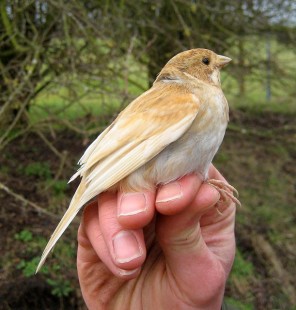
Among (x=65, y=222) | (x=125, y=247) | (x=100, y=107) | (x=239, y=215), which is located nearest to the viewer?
(x=125, y=247)

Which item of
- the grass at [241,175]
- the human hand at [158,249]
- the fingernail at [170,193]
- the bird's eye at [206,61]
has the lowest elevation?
the grass at [241,175]

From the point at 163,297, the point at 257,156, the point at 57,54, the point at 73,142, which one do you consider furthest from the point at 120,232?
the point at 257,156

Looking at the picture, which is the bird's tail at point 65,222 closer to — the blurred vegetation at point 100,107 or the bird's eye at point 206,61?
the bird's eye at point 206,61

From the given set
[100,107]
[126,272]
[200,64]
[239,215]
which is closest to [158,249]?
[126,272]

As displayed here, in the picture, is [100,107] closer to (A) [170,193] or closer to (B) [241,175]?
(B) [241,175]

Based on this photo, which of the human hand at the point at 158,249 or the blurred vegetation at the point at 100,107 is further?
the blurred vegetation at the point at 100,107

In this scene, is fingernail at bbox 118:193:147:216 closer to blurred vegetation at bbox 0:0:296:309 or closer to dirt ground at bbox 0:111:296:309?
blurred vegetation at bbox 0:0:296:309

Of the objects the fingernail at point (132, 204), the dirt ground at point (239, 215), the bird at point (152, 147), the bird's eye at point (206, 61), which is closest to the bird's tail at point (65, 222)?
the bird at point (152, 147)
